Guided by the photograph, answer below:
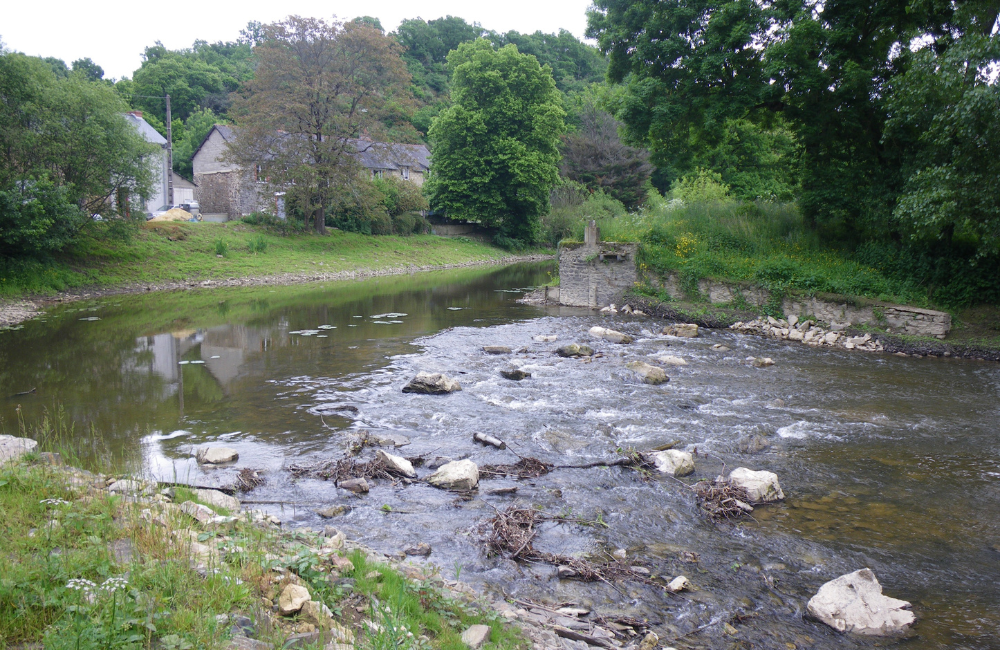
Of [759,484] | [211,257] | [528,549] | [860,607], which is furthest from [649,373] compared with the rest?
[211,257]

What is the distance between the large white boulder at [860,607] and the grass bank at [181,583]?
2.66m

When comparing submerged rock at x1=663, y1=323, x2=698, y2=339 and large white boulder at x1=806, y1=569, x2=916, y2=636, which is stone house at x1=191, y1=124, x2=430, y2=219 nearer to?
submerged rock at x1=663, y1=323, x2=698, y2=339

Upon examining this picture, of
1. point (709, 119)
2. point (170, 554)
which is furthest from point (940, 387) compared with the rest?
point (170, 554)

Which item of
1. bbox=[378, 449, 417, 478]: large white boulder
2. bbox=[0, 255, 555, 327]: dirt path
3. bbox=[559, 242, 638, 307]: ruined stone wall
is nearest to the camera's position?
bbox=[378, 449, 417, 478]: large white boulder

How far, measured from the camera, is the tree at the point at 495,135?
4831 cm

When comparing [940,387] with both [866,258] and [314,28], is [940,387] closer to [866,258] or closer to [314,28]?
[866,258]

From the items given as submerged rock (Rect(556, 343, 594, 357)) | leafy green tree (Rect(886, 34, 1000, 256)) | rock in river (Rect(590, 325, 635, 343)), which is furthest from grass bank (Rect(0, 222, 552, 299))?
leafy green tree (Rect(886, 34, 1000, 256))

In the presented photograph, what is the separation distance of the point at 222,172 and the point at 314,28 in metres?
15.5

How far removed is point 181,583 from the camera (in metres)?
3.86

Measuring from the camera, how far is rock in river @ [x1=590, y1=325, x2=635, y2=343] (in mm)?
17406

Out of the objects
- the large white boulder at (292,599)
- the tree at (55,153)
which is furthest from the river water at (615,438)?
the tree at (55,153)

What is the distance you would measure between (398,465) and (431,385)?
407cm

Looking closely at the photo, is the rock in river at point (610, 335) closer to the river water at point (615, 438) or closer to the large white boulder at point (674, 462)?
the river water at point (615, 438)

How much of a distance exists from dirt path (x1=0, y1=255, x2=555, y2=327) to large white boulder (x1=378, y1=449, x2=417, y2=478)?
17810mm
